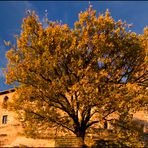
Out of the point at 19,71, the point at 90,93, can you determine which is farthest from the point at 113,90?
the point at 19,71

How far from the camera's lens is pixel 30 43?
106ft

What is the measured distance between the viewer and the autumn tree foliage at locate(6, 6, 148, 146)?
97.6ft

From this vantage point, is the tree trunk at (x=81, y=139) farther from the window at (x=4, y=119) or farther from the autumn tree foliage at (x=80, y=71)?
the window at (x=4, y=119)

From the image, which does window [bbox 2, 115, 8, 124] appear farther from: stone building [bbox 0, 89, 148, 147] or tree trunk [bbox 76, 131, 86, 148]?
tree trunk [bbox 76, 131, 86, 148]

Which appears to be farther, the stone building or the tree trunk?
the stone building

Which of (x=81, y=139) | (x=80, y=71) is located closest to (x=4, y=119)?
(x=81, y=139)

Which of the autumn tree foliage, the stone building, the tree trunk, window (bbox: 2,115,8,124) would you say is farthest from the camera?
window (bbox: 2,115,8,124)

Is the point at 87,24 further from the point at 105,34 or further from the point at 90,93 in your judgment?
the point at 90,93

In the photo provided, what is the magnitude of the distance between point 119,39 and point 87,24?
392 cm

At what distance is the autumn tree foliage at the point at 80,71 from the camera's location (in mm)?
29750

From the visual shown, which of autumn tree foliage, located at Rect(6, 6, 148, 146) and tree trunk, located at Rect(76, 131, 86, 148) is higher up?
autumn tree foliage, located at Rect(6, 6, 148, 146)

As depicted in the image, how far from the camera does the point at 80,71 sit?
29.6m

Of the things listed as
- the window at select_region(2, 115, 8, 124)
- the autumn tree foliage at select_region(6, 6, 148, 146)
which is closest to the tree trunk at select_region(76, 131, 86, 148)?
the autumn tree foliage at select_region(6, 6, 148, 146)

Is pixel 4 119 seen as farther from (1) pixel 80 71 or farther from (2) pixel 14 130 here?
(1) pixel 80 71
